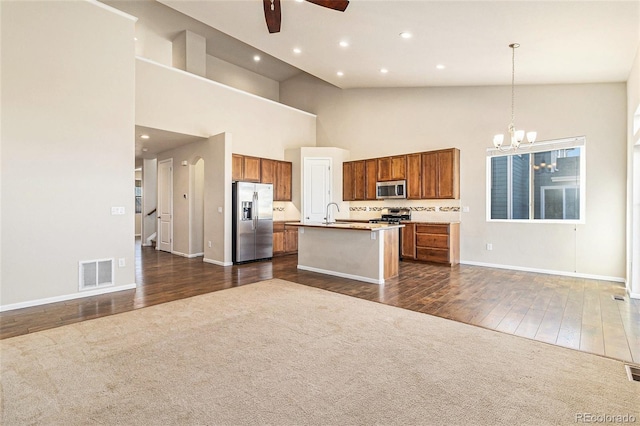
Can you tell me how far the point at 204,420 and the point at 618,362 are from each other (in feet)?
9.93

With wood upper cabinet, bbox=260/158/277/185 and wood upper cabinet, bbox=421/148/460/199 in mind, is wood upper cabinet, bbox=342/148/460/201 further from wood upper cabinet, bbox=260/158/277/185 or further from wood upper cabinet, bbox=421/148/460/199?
wood upper cabinet, bbox=260/158/277/185

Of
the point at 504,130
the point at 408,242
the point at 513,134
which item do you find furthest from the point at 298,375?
the point at 504,130

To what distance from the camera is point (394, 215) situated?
741cm

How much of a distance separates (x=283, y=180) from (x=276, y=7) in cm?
467

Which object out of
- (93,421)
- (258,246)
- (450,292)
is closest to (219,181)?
(258,246)

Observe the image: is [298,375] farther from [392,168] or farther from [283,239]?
[392,168]

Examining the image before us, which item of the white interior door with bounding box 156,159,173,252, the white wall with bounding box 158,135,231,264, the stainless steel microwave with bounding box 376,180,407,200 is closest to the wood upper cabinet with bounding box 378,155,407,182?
the stainless steel microwave with bounding box 376,180,407,200

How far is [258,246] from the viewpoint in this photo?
701 centimetres

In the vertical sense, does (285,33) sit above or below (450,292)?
above

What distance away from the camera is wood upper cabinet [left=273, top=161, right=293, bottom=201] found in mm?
7916

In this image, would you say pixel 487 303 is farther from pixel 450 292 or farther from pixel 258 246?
pixel 258 246

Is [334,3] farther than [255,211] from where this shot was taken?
No

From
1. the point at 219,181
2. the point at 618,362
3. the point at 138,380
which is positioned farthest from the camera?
the point at 219,181

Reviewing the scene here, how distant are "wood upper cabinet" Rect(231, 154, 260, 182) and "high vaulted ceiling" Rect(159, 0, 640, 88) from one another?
7.49 feet
